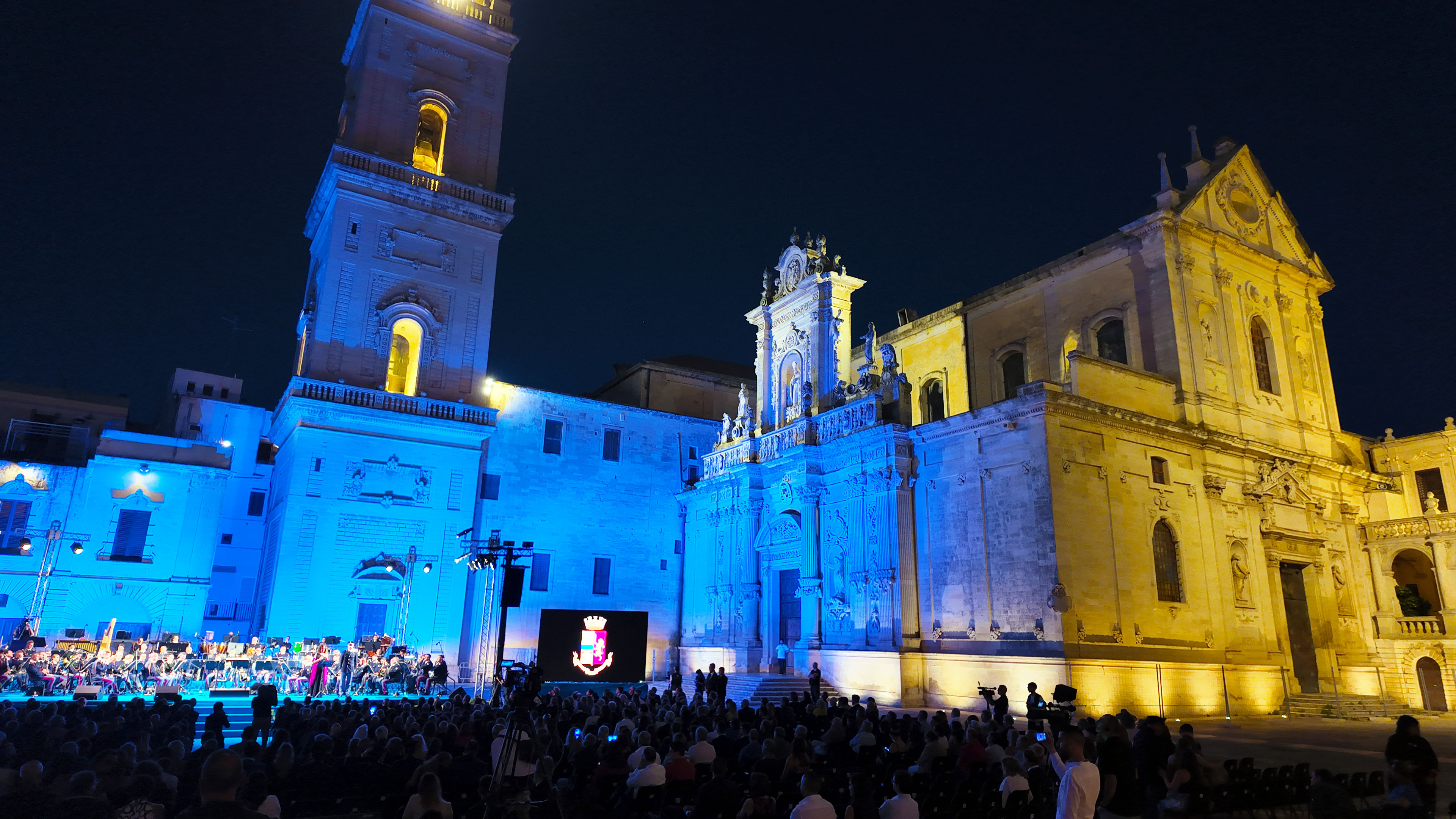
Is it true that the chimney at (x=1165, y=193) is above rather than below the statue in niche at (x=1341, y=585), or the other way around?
above

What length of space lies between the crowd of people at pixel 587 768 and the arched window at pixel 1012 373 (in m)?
19.3

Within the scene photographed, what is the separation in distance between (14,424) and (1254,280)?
49019mm

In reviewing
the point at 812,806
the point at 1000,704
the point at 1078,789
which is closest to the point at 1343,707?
the point at 1000,704

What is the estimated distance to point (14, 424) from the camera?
3509cm

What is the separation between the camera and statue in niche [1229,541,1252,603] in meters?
26.1

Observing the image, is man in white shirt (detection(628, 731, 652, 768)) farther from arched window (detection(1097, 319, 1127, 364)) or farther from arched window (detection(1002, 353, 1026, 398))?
arched window (detection(1002, 353, 1026, 398))

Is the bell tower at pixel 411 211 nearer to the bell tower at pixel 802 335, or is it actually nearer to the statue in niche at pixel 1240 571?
the bell tower at pixel 802 335

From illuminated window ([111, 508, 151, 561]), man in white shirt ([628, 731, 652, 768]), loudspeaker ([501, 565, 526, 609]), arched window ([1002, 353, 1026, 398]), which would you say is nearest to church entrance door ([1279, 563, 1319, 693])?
arched window ([1002, 353, 1026, 398])

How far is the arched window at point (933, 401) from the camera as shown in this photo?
113ft

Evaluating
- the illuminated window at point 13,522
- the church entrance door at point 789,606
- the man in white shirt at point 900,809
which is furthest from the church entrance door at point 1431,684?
the illuminated window at point 13,522

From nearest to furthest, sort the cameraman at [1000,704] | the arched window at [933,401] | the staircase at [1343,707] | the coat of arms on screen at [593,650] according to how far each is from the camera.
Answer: the cameraman at [1000,704] < the staircase at [1343,707] < the coat of arms on screen at [593,650] < the arched window at [933,401]

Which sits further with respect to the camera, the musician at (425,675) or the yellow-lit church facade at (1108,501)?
the musician at (425,675)

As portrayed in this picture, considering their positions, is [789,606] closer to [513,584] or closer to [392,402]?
[513,584]

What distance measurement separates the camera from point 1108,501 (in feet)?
78.3
